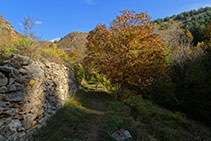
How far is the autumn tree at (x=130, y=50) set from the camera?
8.51 m

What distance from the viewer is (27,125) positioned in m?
3.39

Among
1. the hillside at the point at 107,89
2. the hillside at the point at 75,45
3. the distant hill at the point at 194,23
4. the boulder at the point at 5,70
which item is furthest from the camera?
the distant hill at the point at 194,23

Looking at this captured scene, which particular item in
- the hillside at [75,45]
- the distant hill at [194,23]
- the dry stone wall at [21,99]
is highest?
the distant hill at [194,23]

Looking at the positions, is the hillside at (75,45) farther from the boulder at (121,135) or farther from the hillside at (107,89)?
the boulder at (121,135)

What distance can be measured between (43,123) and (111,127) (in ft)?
8.14

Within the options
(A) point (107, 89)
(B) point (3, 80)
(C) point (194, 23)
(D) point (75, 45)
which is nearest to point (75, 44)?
(D) point (75, 45)

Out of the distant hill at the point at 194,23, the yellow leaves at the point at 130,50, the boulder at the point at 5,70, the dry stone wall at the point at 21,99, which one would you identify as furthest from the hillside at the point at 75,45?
the distant hill at the point at 194,23

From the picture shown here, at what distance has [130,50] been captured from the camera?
8.65m

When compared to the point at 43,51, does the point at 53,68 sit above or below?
below

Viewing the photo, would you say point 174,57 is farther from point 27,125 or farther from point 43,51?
point 27,125

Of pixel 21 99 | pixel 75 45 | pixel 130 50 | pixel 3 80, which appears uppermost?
pixel 75 45

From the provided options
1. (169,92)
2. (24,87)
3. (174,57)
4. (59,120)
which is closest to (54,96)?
(59,120)

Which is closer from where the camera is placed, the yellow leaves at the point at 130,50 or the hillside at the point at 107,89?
the hillside at the point at 107,89

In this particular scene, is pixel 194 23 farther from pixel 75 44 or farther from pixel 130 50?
pixel 130 50
